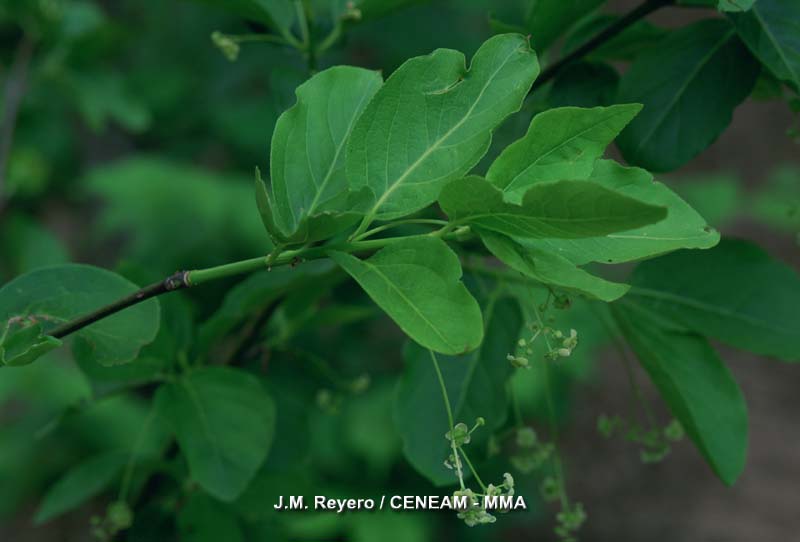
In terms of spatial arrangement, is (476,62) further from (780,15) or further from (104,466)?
(104,466)

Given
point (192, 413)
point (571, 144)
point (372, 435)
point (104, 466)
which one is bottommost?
point (372, 435)

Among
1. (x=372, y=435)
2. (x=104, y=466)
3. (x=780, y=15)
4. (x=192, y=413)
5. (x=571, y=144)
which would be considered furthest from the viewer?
(x=372, y=435)

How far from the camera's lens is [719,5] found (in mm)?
A: 764

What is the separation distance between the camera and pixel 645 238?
67 centimetres

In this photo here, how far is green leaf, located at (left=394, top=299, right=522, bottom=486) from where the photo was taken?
37.6 inches

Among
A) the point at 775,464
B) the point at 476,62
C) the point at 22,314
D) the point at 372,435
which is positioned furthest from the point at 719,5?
the point at 775,464

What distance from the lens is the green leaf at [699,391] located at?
907 millimetres

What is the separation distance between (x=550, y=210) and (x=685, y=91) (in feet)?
1.38

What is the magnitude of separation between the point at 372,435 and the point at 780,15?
7.30 feet

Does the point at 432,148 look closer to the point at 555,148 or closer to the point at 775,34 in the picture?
the point at 555,148

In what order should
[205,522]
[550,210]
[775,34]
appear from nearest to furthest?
[550,210] < [775,34] < [205,522]

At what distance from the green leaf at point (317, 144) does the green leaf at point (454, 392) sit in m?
0.31

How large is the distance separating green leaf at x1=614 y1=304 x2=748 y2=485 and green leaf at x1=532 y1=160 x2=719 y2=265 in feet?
0.90

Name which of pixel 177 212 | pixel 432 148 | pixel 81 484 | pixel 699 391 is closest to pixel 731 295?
pixel 699 391
